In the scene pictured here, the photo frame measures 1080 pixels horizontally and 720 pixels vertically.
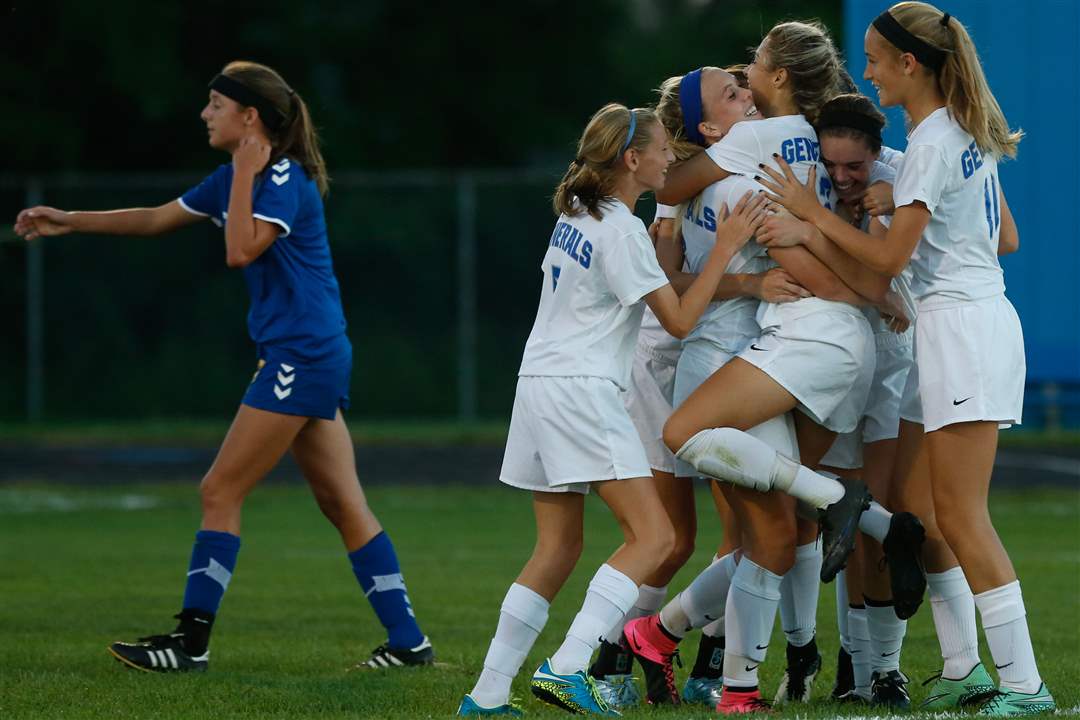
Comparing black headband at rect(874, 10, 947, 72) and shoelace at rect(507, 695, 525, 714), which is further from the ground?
black headband at rect(874, 10, 947, 72)

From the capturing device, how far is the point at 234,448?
258 inches

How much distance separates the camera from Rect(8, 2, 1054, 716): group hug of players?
5.21m

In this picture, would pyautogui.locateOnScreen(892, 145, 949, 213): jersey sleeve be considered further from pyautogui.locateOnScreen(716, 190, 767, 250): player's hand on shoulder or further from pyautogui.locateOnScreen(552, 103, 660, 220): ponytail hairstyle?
pyautogui.locateOnScreen(552, 103, 660, 220): ponytail hairstyle

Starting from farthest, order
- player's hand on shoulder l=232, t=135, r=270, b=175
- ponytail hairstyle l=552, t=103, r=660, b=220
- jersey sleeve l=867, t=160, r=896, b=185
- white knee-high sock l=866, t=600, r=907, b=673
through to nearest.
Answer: player's hand on shoulder l=232, t=135, r=270, b=175, white knee-high sock l=866, t=600, r=907, b=673, jersey sleeve l=867, t=160, r=896, b=185, ponytail hairstyle l=552, t=103, r=660, b=220

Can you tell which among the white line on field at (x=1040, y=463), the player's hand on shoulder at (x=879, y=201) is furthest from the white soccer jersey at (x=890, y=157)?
the white line on field at (x=1040, y=463)

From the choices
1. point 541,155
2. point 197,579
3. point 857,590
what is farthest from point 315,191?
point 541,155

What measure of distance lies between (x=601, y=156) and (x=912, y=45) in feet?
3.30

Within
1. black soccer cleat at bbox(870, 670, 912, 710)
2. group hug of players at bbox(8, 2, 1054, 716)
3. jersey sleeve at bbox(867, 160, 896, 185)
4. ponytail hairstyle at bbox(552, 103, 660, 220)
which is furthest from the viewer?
black soccer cleat at bbox(870, 670, 912, 710)

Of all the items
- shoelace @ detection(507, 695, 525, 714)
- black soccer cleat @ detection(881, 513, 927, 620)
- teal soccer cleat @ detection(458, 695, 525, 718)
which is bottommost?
shoelace @ detection(507, 695, 525, 714)

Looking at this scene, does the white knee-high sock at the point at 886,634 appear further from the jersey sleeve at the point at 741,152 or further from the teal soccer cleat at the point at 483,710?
the jersey sleeve at the point at 741,152

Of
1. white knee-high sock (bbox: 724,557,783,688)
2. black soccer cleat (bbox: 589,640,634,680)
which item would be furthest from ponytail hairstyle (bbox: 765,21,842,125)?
black soccer cleat (bbox: 589,640,634,680)

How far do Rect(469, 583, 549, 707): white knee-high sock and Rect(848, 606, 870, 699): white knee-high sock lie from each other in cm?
122

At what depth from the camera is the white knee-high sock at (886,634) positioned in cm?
579

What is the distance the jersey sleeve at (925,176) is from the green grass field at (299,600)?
1624 mm
